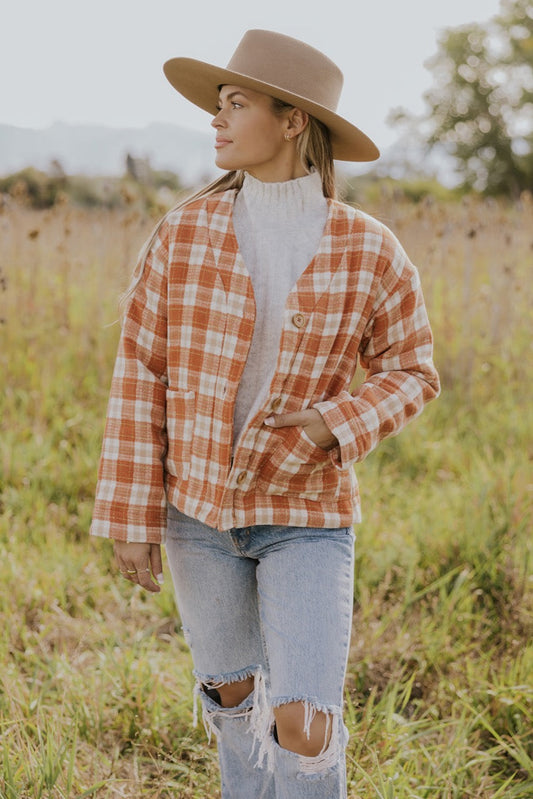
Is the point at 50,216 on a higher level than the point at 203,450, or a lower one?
higher

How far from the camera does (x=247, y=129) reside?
1681mm

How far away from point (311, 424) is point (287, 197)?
50cm

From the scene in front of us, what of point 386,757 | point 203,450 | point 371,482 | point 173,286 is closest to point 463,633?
point 386,757

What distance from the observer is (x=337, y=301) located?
5.39ft

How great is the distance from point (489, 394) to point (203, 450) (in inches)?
137

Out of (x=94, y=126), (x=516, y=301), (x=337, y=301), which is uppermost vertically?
(x=94, y=126)

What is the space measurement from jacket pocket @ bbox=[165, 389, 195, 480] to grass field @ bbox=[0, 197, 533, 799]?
70cm

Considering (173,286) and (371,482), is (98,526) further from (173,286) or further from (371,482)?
(371,482)

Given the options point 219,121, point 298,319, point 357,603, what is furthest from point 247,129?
point 357,603

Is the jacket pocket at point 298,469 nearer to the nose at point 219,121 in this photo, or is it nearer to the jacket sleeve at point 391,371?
the jacket sleeve at point 391,371

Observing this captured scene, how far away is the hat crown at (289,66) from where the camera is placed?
1676 millimetres

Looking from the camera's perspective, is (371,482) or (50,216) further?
(50,216)

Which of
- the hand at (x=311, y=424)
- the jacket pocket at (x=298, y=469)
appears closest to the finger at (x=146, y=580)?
the jacket pocket at (x=298, y=469)

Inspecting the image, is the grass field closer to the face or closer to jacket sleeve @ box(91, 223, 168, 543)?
jacket sleeve @ box(91, 223, 168, 543)
